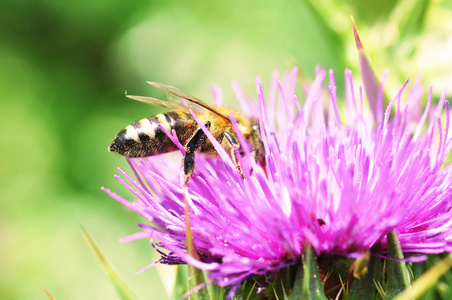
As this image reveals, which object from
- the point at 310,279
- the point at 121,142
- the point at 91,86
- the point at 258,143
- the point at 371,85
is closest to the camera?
the point at 310,279

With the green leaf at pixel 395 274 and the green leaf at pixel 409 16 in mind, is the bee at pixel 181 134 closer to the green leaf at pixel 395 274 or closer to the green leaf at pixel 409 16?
the green leaf at pixel 395 274

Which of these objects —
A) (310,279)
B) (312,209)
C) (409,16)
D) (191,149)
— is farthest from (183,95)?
(409,16)

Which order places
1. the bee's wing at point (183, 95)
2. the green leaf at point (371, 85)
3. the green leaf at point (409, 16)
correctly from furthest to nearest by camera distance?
the green leaf at point (409, 16) → the green leaf at point (371, 85) → the bee's wing at point (183, 95)

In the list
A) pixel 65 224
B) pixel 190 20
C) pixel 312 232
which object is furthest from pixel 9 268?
pixel 312 232

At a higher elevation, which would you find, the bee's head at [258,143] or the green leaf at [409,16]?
the green leaf at [409,16]

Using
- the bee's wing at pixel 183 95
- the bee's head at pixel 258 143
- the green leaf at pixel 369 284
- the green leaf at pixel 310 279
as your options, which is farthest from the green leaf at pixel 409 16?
the green leaf at pixel 310 279

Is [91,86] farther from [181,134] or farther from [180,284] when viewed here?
[180,284]

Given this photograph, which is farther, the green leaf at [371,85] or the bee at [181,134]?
the green leaf at [371,85]
